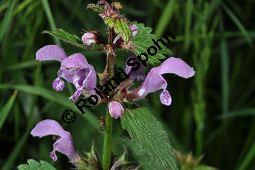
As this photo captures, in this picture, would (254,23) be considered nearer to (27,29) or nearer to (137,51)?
(27,29)

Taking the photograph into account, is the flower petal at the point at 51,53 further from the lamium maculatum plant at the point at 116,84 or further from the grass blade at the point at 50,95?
the grass blade at the point at 50,95

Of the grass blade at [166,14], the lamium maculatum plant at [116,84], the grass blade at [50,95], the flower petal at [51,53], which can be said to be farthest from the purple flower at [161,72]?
the grass blade at [166,14]

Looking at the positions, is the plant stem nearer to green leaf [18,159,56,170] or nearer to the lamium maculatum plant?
the lamium maculatum plant

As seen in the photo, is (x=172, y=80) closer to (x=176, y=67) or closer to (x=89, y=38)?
(x=176, y=67)

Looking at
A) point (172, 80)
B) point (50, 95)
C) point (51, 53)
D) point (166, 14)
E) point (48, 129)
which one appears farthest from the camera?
point (172, 80)

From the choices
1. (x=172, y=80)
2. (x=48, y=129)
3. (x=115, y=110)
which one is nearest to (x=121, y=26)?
(x=115, y=110)

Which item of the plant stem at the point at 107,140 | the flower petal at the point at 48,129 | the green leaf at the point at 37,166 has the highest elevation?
the flower petal at the point at 48,129

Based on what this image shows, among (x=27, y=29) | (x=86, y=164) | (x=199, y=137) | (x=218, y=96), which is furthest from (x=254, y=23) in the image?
(x=86, y=164)
